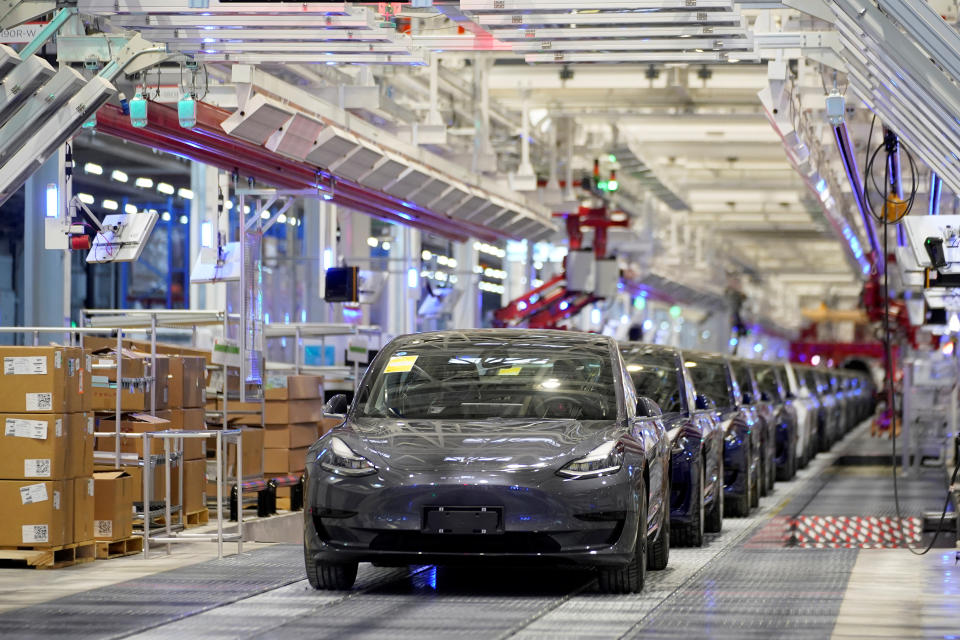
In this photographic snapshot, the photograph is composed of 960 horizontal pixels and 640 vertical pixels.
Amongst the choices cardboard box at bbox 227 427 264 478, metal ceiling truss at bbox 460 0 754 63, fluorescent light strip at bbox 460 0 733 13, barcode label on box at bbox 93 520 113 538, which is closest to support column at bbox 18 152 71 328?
cardboard box at bbox 227 427 264 478

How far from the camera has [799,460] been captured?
77.9 feet

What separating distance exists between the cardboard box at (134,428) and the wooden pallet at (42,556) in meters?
1.86

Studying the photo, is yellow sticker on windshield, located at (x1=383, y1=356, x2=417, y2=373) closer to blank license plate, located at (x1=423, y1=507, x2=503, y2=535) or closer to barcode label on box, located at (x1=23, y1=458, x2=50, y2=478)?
blank license plate, located at (x1=423, y1=507, x2=503, y2=535)

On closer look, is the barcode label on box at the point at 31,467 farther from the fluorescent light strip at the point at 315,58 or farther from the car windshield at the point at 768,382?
the car windshield at the point at 768,382

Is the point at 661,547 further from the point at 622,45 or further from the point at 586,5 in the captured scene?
the point at 622,45

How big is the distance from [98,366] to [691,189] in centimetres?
2487

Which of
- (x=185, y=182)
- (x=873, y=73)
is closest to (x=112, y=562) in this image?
(x=873, y=73)

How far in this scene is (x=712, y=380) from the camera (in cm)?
1571

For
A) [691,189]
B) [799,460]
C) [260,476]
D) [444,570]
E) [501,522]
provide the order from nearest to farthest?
[501,522] → [444,570] → [260,476] → [799,460] → [691,189]

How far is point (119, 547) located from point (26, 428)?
123cm

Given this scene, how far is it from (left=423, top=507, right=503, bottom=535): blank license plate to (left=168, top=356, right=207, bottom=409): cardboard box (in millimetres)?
5676

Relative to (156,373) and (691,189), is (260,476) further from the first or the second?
(691,189)

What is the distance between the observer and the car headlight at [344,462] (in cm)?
803

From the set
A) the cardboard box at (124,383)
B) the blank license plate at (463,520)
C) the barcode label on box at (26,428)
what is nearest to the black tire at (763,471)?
the cardboard box at (124,383)
